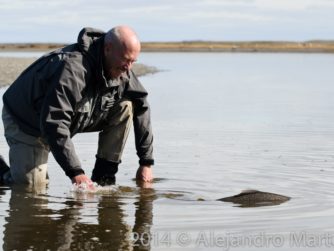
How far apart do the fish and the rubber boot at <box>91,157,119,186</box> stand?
1242 millimetres

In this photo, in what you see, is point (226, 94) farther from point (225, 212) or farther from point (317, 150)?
point (225, 212)

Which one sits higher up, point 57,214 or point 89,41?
point 89,41

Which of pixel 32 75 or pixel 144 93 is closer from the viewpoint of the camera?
pixel 32 75

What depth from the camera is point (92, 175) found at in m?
Result: 8.35

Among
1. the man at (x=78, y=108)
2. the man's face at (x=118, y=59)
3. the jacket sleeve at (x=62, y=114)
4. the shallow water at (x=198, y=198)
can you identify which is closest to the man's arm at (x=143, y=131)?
the man at (x=78, y=108)

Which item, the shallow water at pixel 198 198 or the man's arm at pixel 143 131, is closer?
the shallow water at pixel 198 198

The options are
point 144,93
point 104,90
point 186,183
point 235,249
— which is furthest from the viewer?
point 186,183

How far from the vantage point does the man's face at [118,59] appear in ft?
22.9

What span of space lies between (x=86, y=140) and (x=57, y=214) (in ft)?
15.3

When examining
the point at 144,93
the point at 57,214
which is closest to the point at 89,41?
the point at 144,93

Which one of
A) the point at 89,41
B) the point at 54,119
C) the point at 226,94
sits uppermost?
the point at 89,41

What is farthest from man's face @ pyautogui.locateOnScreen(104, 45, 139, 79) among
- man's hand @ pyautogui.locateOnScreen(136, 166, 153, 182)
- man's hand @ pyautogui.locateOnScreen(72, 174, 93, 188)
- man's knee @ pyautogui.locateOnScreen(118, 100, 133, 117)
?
man's hand @ pyautogui.locateOnScreen(136, 166, 153, 182)

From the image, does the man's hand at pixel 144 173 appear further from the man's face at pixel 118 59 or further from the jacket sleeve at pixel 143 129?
the man's face at pixel 118 59

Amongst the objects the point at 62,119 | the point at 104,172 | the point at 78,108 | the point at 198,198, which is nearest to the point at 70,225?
the point at 62,119
